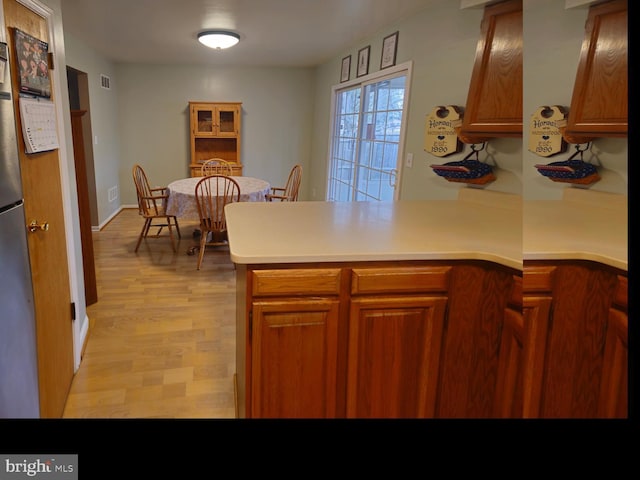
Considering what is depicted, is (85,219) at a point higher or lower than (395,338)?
higher

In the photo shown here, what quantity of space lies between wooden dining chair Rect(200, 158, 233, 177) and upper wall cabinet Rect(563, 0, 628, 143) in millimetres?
1341

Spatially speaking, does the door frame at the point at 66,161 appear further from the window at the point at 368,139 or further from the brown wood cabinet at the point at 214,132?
the window at the point at 368,139

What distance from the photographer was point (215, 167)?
5.10 ft

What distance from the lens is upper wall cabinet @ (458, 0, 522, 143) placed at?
418mm

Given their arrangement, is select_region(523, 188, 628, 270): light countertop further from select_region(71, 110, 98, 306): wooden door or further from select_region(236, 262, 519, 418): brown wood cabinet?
select_region(71, 110, 98, 306): wooden door

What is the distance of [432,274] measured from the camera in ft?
2.58

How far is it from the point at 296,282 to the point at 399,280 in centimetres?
23

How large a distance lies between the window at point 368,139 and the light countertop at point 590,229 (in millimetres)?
630

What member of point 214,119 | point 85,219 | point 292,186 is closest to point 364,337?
point 292,186

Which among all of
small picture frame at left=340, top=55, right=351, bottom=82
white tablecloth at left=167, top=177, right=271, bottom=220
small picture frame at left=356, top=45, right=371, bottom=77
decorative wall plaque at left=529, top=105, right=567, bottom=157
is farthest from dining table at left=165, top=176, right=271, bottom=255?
decorative wall plaque at left=529, top=105, right=567, bottom=157

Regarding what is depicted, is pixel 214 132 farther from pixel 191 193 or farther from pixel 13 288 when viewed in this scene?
pixel 13 288
